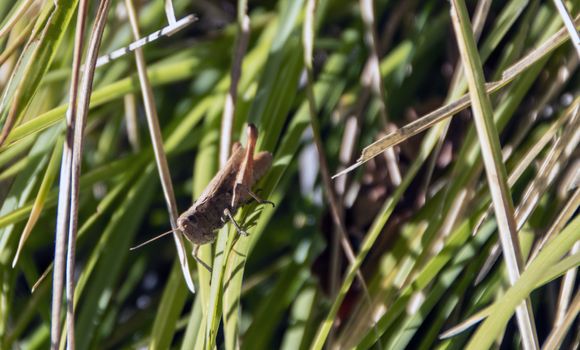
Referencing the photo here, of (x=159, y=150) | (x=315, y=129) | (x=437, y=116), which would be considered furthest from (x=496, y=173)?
(x=159, y=150)

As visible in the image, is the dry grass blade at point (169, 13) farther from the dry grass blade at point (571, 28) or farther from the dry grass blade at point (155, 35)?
the dry grass blade at point (571, 28)

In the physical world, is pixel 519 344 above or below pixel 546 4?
below

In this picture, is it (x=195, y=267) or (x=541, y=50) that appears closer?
(x=541, y=50)

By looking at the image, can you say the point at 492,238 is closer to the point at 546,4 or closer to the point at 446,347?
the point at 446,347

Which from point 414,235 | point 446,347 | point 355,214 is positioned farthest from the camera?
point 355,214

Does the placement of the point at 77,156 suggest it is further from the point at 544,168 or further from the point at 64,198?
the point at 544,168

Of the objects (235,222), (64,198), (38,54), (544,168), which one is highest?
(38,54)

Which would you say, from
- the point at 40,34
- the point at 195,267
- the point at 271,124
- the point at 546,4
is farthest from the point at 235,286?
the point at 546,4
